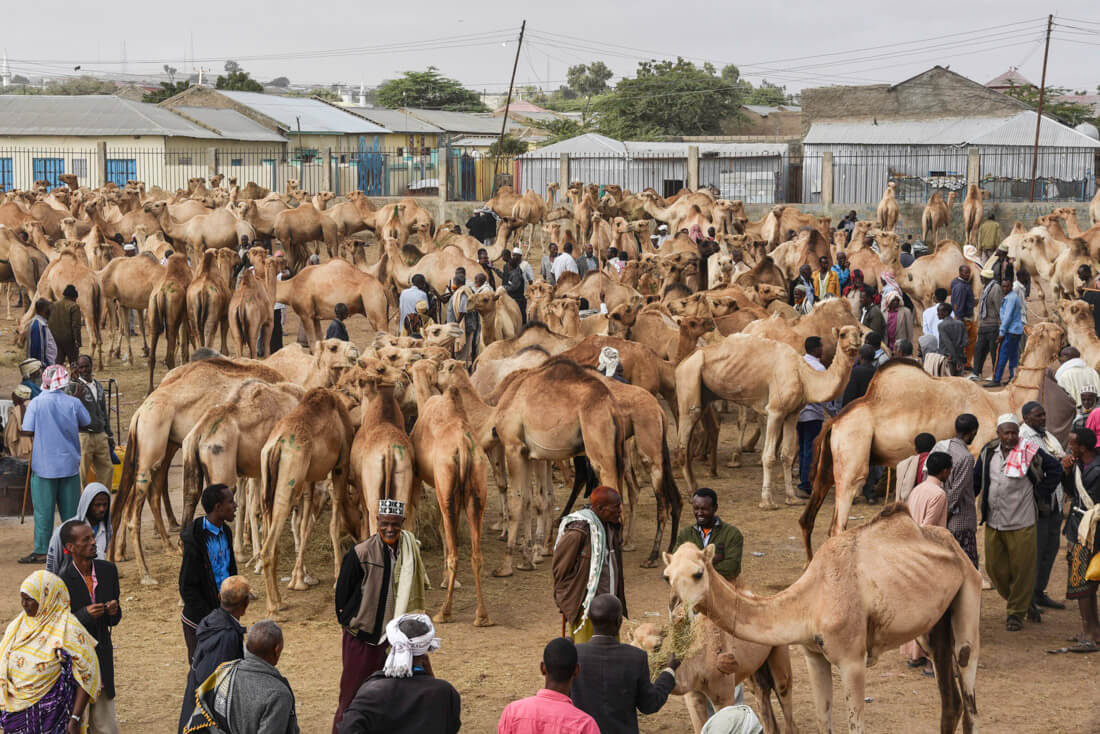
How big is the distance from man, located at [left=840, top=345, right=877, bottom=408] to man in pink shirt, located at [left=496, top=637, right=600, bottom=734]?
7856 millimetres

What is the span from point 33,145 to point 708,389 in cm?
3568

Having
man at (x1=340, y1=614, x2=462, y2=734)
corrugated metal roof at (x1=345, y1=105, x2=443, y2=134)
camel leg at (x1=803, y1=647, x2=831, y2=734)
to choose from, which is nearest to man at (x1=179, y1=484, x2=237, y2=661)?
man at (x1=340, y1=614, x2=462, y2=734)

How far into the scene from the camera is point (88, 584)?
637 centimetres

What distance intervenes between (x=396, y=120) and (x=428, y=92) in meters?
17.9

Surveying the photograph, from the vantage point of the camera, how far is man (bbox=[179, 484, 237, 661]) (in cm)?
685

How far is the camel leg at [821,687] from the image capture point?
660 centimetres

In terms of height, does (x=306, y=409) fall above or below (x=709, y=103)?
below

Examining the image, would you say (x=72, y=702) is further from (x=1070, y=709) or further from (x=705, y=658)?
(x=1070, y=709)

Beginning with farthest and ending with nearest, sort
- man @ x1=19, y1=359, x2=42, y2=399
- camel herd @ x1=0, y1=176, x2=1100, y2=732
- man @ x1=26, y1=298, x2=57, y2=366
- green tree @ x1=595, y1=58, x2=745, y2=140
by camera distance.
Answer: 1. green tree @ x1=595, y1=58, x2=745, y2=140
2. man @ x1=26, y1=298, x2=57, y2=366
3. man @ x1=19, y1=359, x2=42, y2=399
4. camel herd @ x1=0, y1=176, x2=1100, y2=732

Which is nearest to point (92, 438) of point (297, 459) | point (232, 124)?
point (297, 459)

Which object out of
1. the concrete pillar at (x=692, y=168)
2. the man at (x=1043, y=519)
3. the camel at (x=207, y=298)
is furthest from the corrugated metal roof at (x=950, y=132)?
the man at (x=1043, y=519)

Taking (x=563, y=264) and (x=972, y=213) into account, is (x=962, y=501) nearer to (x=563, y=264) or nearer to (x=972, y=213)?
(x=563, y=264)

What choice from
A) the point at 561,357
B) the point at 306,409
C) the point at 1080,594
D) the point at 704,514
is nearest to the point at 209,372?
the point at 306,409

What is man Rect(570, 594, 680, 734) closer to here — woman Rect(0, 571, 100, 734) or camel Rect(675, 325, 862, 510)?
woman Rect(0, 571, 100, 734)
